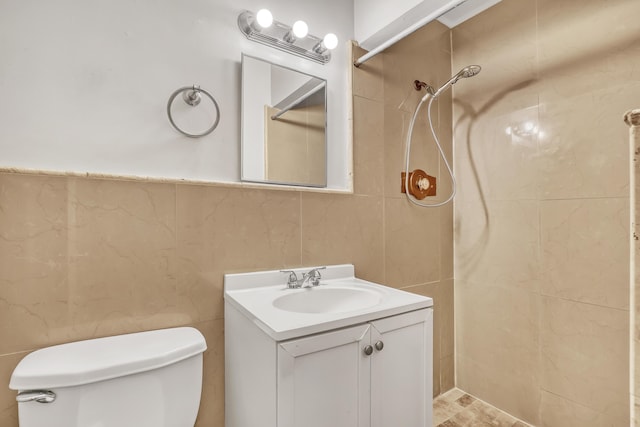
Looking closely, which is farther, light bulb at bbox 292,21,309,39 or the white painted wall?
light bulb at bbox 292,21,309,39

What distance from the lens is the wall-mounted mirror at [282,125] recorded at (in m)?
1.35

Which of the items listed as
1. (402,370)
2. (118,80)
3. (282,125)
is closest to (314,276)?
(402,370)

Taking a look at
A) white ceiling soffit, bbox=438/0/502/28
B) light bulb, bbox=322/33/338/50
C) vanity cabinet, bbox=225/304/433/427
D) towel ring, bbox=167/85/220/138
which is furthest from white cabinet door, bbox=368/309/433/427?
white ceiling soffit, bbox=438/0/502/28

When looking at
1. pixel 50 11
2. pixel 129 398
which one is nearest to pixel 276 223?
pixel 129 398

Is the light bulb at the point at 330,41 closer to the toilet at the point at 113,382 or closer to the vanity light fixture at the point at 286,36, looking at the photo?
the vanity light fixture at the point at 286,36

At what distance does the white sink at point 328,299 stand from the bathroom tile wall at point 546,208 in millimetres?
963

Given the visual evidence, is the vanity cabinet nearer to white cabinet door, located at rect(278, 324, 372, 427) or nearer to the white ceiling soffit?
white cabinet door, located at rect(278, 324, 372, 427)

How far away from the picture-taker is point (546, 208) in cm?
159

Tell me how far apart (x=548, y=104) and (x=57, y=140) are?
211 centimetres

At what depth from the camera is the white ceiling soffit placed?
1.82 meters

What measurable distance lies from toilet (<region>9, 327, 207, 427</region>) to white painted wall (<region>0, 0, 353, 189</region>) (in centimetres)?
58

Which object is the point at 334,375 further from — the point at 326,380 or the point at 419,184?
the point at 419,184

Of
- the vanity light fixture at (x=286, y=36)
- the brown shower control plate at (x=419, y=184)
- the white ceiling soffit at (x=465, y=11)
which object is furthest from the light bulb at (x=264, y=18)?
the white ceiling soffit at (x=465, y=11)

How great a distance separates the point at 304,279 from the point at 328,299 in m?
0.13
